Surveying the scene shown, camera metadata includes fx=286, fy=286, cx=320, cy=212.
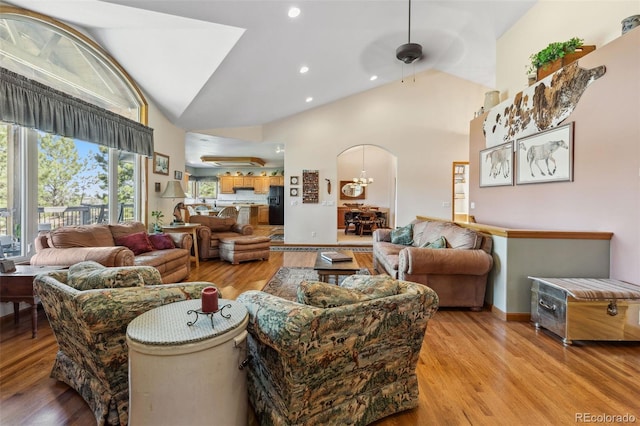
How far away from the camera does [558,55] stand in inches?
125

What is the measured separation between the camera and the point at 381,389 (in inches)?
62.6

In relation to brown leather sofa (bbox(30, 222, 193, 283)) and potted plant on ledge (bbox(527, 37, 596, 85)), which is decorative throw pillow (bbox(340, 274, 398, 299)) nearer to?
brown leather sofa (bbox(30, 222, 193, 283))

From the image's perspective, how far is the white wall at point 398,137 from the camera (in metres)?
7.09

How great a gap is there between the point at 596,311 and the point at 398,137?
18.1 ft

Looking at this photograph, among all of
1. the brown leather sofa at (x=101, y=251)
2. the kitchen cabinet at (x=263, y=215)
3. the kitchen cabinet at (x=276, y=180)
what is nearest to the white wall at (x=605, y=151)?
the brown leather sofa at (x=101, y=251)

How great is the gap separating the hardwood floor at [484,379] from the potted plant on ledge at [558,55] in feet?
9.46

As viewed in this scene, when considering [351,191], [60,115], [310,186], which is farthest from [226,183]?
[60,115]

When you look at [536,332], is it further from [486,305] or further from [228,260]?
[228,260]

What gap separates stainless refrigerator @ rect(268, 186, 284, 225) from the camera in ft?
36.8

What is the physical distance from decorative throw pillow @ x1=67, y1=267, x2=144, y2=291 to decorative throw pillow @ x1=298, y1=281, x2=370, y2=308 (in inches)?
39.5

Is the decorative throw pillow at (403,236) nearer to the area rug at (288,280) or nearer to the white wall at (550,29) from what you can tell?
the area rug at (288,280)

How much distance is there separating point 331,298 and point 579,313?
2447 mm

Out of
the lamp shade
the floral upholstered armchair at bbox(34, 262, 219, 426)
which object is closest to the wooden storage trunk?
the floral upholstered armchair at bbox(34, 262, 219, 426)

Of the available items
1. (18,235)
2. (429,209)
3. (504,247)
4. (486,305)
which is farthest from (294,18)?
(429,209)
